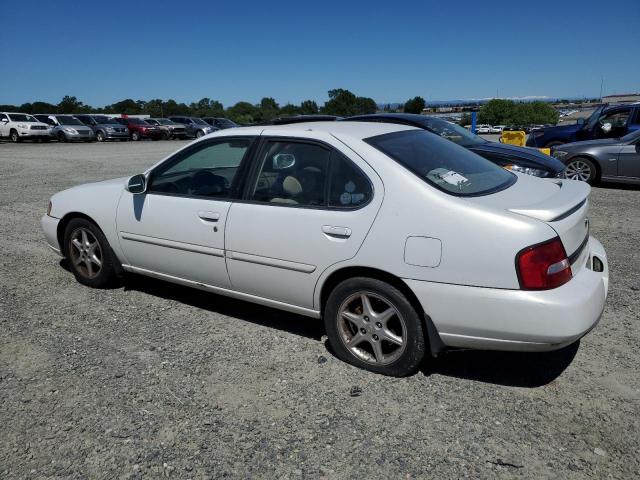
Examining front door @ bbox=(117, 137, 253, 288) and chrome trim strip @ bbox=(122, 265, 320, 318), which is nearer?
chrome trim strip @ bbox=(122, 265, 320, 318)

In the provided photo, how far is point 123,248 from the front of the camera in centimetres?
451

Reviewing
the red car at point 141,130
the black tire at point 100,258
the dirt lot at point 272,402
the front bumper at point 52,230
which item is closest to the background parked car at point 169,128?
the red car at point 141,130

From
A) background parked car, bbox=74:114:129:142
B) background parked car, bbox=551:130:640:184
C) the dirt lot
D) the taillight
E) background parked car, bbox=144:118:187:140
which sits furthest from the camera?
background parked car, bbox=144:118:187:140

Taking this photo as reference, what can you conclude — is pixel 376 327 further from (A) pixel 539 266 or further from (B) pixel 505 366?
(A) pixel 539 266

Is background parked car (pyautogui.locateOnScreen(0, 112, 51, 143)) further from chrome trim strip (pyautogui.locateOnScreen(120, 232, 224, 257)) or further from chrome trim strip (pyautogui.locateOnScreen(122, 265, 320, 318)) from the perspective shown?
chrome trim strip (pyautogui.locateOnScreen(120, 232, 224, 257))

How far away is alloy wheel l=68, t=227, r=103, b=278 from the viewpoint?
15.7 ft

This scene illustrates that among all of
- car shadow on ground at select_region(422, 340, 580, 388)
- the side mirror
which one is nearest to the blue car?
car shadow on ground at select_region(422, 340, 580, 388)

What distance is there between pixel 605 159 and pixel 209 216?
904 centimetres

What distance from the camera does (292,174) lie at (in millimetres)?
3629

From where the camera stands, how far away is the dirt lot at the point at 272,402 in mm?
2578

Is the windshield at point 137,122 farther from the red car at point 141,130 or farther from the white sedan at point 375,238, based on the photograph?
the white sedan at point 375,238

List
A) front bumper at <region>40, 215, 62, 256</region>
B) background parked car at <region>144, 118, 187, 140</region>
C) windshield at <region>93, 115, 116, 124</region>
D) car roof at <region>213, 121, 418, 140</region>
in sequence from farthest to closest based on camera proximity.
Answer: background parked car at <region>144, 118, 187, 140</region>, windshield at <region>93, 115, 116, 124</region>, front bumper at <region>40, 215, 62, 256</region>, car roof at <region>213, 121, 418, 140</region>

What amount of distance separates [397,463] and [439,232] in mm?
1217

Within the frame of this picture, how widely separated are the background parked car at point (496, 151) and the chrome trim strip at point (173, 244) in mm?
3903
